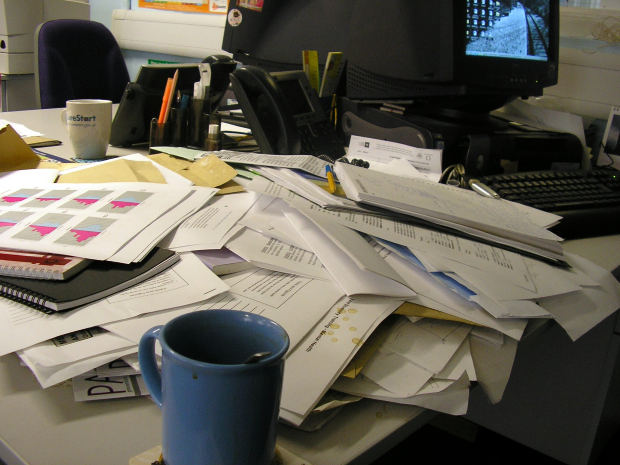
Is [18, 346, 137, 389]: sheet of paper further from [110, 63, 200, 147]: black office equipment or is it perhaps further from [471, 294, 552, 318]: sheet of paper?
[110, 63, 200, 147]: black office equipment

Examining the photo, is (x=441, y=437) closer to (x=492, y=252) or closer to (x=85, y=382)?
(x=492, y=252)

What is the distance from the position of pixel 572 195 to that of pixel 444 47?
15.2 inches

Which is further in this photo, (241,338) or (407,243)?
(407,243)

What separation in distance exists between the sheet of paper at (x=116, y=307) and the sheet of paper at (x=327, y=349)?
0.41 ft

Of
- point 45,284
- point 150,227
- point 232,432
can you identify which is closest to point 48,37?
point 150,227

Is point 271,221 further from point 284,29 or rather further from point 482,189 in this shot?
point 284,29

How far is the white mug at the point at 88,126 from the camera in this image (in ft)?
3.98

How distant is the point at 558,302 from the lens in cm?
72

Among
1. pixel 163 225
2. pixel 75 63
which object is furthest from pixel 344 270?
pixel 75 63

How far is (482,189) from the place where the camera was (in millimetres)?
1097

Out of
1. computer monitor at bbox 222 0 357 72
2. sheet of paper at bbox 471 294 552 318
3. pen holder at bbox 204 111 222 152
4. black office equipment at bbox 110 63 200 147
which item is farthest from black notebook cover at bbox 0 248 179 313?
computer monitor at bbox 222 0 357 72

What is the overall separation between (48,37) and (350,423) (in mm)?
2062

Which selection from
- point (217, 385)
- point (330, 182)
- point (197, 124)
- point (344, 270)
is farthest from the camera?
point (197, 124)

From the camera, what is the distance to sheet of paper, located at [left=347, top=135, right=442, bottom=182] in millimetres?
1197
